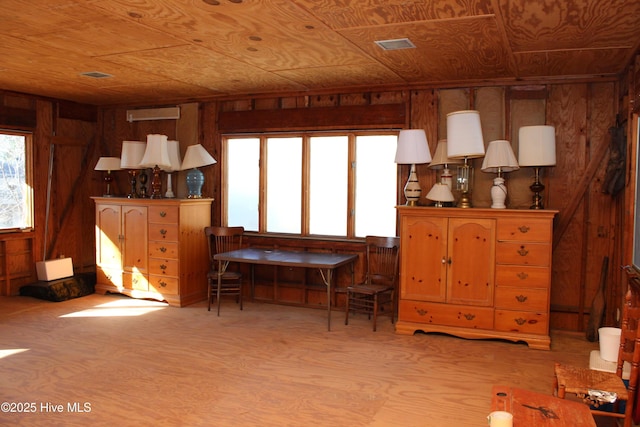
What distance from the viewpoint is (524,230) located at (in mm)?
4500

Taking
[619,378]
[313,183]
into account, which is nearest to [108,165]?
[313,183]

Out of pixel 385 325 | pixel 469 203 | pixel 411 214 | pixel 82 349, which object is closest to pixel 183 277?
pixel 82 349

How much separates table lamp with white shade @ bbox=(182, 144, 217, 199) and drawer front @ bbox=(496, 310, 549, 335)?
3.63 meters

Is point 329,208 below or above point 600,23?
below

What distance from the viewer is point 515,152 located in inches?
197

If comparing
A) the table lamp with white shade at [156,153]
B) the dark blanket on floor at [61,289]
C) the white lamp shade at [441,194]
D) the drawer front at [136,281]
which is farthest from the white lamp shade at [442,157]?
the dark blanket on floor at [61,289]

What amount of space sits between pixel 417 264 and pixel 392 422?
1980mm

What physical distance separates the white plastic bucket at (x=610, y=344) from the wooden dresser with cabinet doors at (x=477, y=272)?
110 cm

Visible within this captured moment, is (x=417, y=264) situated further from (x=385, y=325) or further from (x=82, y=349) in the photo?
(x=82, y=349)

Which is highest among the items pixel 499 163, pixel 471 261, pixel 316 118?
pixel 316 118

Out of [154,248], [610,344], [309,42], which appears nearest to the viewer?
[610,344]

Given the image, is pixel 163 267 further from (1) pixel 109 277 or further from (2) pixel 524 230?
(2) pixel 524 230

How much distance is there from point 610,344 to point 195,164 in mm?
4593

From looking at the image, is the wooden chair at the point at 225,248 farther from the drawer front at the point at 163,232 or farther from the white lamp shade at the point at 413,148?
the white lamp shade at the point at 413,148
